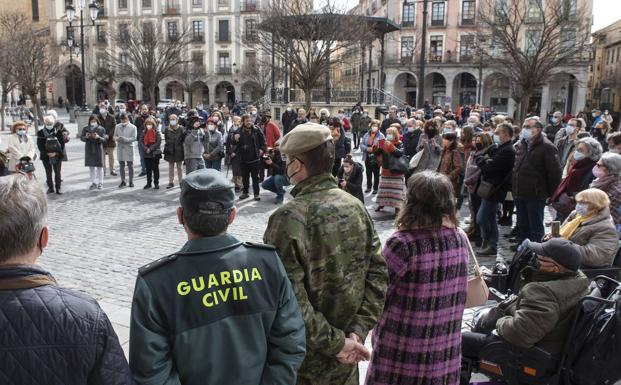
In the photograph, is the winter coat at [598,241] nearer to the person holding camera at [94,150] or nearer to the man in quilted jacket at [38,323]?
the man in quilted jacket at [38,323]

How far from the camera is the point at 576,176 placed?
7121 mm

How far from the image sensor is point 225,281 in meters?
1.97

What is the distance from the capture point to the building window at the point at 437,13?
5284 centimetres

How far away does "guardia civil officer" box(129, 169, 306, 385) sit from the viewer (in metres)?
1.91

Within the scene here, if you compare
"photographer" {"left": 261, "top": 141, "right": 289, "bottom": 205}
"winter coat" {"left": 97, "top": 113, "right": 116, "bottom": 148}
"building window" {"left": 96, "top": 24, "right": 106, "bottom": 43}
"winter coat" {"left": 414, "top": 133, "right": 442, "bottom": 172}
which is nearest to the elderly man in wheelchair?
"winter coat" {"left": 414, "top": 133, "right": 442, "bottom": 172}

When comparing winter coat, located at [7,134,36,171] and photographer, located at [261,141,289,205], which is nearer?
winter coat, located at [7,134,36,171]

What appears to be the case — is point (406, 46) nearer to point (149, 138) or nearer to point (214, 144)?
point (214, 144)

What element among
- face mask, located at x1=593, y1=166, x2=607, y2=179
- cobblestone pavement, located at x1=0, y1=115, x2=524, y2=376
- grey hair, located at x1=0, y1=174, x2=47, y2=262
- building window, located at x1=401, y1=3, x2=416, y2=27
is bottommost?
cobblestone pavement, located at x1=0, y1=115, x2=524, y2=376

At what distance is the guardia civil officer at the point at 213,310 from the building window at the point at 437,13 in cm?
5492

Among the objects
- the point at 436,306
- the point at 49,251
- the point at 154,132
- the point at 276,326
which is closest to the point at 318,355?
the point at 276,326

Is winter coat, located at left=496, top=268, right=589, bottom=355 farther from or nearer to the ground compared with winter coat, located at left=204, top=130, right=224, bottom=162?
nearer to the ground

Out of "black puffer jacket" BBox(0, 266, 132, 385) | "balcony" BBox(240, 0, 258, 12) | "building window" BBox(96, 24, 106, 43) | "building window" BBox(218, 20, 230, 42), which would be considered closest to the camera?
"black puffer jacket" BBox(0, 266, 132, 385)

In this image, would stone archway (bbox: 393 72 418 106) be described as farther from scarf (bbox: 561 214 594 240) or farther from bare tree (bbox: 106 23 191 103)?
scarf (bbox: 561 214 594 240)

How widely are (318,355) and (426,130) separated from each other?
24.5 ft
